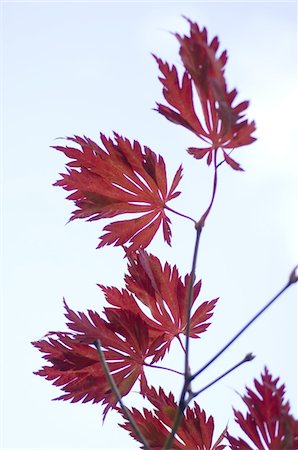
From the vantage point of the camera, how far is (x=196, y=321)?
1017 mm

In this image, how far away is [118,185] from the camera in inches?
38.8

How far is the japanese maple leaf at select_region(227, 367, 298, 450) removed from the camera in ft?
2.46

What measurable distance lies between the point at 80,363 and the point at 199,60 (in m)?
0.37

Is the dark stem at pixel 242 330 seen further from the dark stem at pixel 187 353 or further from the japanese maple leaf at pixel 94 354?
the japanese maple leaf at pixel 94 354

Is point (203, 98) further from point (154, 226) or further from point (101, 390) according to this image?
point (101, 390)

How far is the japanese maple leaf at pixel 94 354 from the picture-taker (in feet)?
3.01

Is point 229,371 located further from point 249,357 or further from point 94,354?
point 94,354

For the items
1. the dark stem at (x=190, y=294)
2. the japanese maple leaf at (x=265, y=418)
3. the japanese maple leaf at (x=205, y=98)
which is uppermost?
the japanese maple leaf at (x=205, y=98)

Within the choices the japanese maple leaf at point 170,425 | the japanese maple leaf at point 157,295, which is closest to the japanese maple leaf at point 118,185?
the japanese maple leaf at point 157,295

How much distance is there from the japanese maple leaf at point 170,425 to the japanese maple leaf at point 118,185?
20 centimetres

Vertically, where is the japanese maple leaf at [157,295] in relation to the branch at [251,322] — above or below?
above

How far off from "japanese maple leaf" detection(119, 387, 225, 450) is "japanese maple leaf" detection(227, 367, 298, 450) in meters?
0.12

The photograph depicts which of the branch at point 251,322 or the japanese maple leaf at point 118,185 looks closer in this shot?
the branch at point 251,322

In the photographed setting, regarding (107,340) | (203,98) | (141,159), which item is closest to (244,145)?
(203,98)
